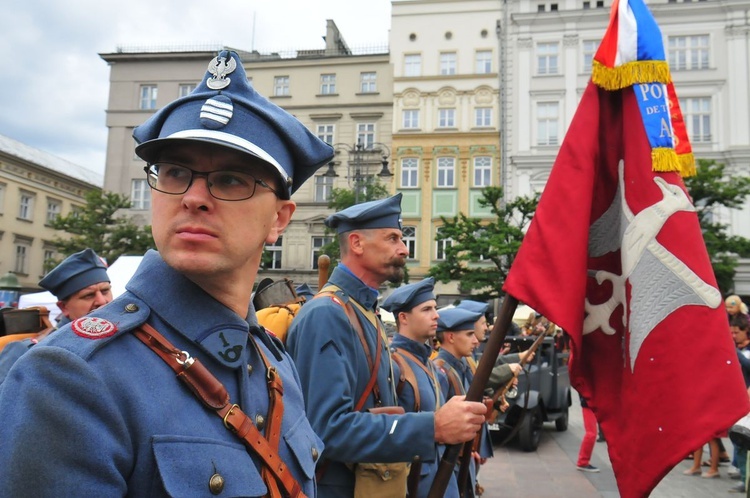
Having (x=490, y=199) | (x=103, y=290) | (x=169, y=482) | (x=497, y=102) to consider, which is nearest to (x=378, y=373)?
(x=169, y=482)

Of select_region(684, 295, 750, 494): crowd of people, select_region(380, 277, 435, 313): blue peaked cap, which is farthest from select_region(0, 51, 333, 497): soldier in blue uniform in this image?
select_region(684, 295, 750, 494): crowd of people

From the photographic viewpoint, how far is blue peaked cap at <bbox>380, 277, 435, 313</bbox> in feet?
16.3

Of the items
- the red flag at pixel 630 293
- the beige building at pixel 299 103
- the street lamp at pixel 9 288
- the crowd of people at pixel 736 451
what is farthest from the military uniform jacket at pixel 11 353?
the beige building at pixel 299 103

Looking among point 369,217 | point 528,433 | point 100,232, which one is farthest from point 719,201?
point 100,232

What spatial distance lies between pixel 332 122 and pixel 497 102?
31.4ft

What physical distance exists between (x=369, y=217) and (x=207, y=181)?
6.97 ft

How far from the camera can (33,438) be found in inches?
40.4

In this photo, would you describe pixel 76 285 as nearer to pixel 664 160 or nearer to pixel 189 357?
pixel 189 357

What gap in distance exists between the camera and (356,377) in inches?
115

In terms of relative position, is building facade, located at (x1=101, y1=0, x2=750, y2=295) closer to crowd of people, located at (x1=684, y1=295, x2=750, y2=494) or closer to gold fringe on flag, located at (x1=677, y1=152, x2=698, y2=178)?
crowd of people, located at (x1=684, y1=295, x2=750, y2=494)

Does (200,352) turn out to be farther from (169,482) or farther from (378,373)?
(378,373)

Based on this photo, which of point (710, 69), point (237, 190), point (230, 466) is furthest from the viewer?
point (710, 69)

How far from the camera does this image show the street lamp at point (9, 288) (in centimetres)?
1390

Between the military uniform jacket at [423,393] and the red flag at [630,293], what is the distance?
0.96 meters
